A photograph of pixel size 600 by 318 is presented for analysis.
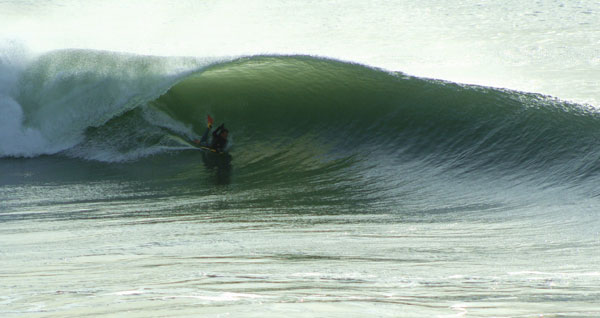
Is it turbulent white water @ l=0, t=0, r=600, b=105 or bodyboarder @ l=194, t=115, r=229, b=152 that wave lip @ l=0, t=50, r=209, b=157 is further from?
bodyboarder @ l=194, t=115, r=229, b=152

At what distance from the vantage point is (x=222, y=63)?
11.5m

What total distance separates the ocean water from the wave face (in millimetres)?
35

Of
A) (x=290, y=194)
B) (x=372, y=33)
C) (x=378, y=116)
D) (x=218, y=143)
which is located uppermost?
(x=372, y=33)

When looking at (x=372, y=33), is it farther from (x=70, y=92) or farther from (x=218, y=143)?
(x=218, y=143)

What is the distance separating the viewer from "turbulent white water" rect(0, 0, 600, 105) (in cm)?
1377

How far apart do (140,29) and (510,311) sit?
23.6 meters

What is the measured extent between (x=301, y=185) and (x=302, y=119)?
2.79 metres

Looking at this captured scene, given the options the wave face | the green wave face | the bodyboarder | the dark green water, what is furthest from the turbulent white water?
the bodyboarder

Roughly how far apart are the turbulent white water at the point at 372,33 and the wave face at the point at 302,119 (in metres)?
1.53

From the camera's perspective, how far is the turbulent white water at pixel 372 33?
45.2 ft

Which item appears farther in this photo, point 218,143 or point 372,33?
point 372,33

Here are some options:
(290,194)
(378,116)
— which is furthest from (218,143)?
(290,194)

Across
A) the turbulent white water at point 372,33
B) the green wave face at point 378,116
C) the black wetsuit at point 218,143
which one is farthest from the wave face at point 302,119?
the turbulent white water at point 372,33

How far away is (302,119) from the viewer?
396 inches
